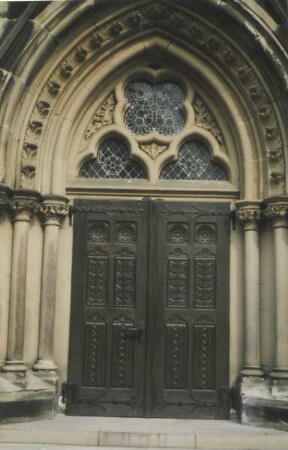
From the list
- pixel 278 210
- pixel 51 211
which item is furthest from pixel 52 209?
pixel 278 210

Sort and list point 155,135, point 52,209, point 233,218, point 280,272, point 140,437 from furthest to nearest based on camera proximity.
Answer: point 155,135 < point 233,218 < point 52,209 < point 280,272 < point 140,437

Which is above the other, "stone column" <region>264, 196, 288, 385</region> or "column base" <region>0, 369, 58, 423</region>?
"stone column" <region>264, 196, 288, 385</region>

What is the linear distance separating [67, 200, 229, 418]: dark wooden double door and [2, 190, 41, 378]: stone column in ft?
2.09

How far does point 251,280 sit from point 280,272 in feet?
1.20

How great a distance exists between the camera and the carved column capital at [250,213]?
725 cm

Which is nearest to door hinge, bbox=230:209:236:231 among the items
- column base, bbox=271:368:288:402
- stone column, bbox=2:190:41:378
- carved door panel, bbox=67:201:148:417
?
carved door panel, bbox=67:201:148:417

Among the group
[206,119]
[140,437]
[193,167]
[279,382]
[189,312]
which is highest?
[206,119]

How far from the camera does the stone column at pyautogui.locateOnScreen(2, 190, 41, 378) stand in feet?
22.9

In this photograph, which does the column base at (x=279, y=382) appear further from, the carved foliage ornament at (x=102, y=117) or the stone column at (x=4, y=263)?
the carved foliage ornament at (x=102, y=117)

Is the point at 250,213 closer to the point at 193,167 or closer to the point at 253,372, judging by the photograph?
the point at 193,167

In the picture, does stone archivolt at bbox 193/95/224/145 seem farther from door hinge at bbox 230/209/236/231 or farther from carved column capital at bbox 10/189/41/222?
carved column capital at bbox 10/189/41/222

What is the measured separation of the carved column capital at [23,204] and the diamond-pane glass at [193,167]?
1.63 m

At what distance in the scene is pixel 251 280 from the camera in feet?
23.8

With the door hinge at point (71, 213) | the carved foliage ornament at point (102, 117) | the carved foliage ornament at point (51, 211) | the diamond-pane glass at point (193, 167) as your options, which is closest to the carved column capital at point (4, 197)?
the carved foliage ornament at point (51, 211)
